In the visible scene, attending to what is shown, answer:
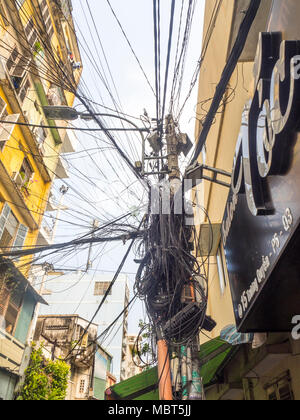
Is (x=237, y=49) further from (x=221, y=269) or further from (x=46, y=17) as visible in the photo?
(x=46, y=17)

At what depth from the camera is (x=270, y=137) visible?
1969 millimetres

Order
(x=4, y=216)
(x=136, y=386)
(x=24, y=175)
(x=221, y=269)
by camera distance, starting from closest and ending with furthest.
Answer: (x=136, y=386) < (x=221, y=269) < (x=4, y=216) < (x=24, y=175)

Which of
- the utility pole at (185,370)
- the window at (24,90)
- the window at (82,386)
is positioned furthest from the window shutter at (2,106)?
the window at (82,386)

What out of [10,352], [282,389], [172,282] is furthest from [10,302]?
[282,389]

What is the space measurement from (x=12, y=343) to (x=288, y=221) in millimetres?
11849

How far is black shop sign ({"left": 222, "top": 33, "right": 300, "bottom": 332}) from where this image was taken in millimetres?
1762

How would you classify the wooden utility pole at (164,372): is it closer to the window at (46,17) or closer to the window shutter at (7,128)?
the window shutter at (7,128)

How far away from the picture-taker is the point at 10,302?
11.5 metres

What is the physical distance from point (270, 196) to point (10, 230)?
11379 millimetres

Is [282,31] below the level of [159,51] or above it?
below

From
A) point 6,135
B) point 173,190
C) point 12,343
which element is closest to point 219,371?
point 173,190

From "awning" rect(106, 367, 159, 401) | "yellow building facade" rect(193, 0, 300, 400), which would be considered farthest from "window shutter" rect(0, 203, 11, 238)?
"awning" rect(106, 367, 159, 401)

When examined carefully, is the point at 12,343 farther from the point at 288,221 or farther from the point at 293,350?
the point at 288,221
